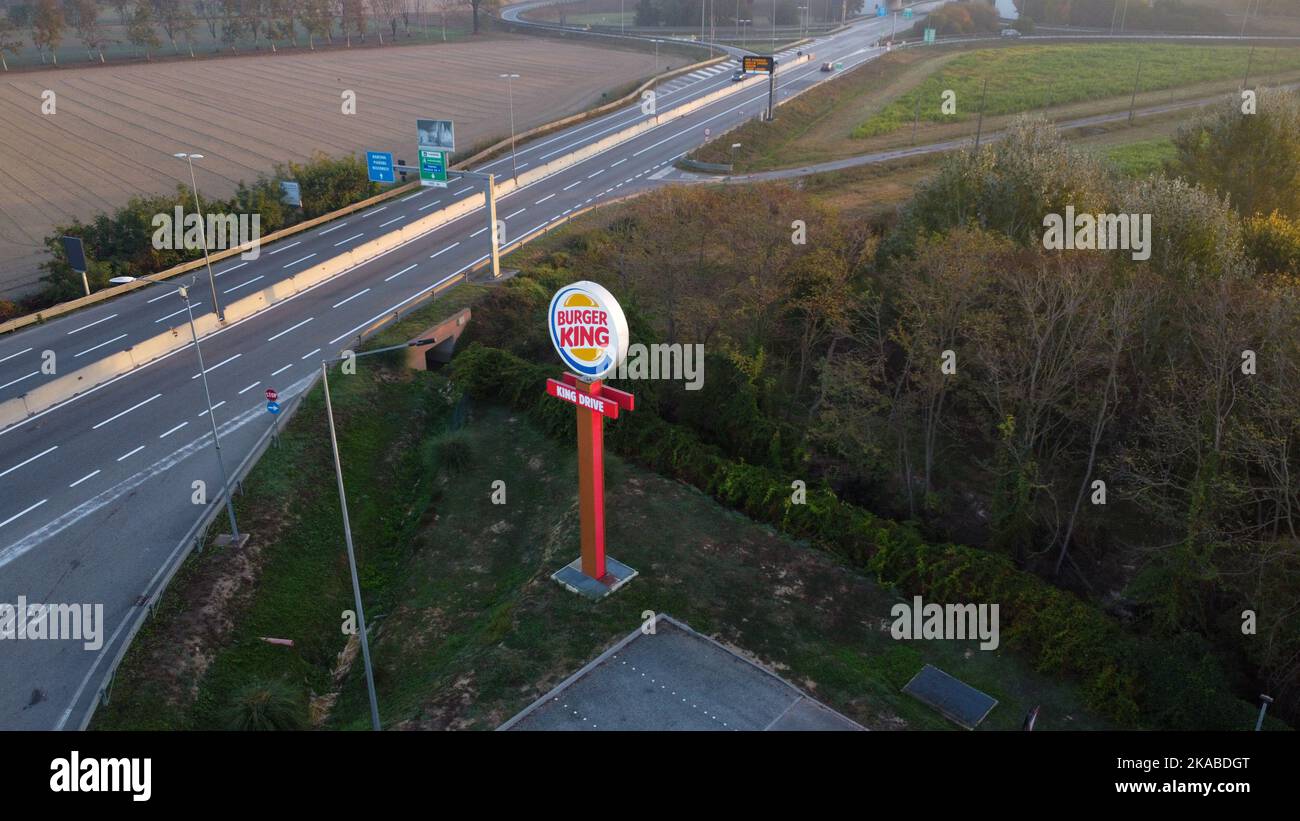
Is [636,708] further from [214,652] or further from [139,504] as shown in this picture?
[139,504]

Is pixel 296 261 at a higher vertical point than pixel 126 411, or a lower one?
higher

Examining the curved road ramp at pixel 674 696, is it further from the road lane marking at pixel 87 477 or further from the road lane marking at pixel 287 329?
the road lane marking at pixel 287 329

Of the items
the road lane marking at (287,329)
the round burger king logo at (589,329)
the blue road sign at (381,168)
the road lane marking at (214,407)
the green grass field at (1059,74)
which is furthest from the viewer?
the green grass field at (1059,74)

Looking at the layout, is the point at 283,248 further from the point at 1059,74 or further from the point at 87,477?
the point at 1059,74

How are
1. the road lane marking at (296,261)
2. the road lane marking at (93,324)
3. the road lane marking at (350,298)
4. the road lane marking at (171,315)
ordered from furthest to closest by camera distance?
the road lane marking at (296,261) → the road lane marking at (350,298) → the road lane marking at (171,315) → the road lane marking at (93,324)

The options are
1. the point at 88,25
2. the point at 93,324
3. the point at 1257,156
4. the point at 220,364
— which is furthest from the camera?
the point at 88,25

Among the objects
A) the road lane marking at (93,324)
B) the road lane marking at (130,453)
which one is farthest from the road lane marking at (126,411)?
the road lane marking at (93,324)

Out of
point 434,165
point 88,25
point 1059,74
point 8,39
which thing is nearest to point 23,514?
point 434,165
